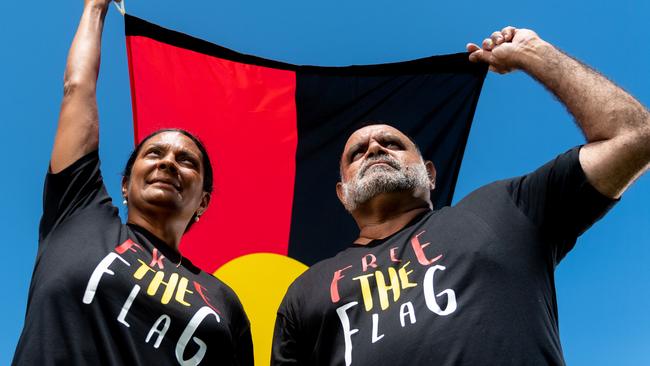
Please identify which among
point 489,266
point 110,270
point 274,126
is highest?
point 274,126

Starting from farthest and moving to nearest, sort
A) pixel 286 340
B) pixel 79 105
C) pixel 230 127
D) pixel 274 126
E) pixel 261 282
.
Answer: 1. pixel 274 126
2. pixel 230 127
3. pixel 261 282
4. pixel 286 340
5. pixel 79 105

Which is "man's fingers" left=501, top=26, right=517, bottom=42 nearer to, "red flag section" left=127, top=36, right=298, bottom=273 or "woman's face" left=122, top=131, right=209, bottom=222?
"woman's face" left=122, top=131, right=209, bottom=222

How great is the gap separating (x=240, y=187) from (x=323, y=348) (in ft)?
7.65

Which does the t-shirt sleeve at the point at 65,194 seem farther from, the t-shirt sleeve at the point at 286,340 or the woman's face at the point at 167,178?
the t-shirt sleeve at the point at 286,340

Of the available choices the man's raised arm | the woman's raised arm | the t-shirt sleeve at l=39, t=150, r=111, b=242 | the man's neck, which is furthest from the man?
the woman's raised arm

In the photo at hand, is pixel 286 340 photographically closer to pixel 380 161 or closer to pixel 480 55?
pixel 380 161

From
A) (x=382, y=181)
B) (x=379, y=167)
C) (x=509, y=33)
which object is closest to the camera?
(x=509, y=33)

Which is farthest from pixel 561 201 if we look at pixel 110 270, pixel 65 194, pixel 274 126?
pixel 274 126

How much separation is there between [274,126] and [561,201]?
303cm

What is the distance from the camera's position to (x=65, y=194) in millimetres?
3160

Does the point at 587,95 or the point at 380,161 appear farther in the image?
the point at 380,161

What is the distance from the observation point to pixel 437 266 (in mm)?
3012

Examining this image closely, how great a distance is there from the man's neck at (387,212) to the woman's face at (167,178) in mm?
1136

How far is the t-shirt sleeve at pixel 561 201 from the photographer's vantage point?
290 centimetres
